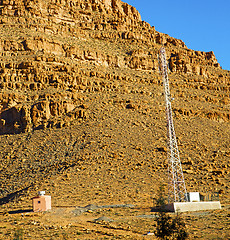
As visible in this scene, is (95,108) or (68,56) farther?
(68,56)

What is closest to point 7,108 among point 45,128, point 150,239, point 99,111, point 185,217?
point 45,128

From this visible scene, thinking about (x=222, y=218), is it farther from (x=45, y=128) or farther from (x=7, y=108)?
(x=7, y=108)

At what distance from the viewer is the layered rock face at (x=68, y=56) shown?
58.5 meters

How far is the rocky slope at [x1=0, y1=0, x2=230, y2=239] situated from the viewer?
45219 mm

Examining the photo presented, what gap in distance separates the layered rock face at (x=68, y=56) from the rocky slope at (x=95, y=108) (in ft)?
0.59

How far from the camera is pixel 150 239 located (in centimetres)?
2508

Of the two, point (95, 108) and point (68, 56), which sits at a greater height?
point (68, 56)

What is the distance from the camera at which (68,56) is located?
72812mm

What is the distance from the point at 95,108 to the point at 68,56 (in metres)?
17.0

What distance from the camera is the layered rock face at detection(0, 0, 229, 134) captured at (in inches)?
2302

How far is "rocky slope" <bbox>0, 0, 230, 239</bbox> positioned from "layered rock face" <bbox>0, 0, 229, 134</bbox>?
0.18 metres

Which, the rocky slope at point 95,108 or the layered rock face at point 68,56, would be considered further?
the layered rock face at point 68,56

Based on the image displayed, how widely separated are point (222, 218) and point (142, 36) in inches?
2560

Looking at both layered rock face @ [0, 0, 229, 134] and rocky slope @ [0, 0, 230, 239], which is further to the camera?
layered rock face @ [0, 0, 229, 134]
